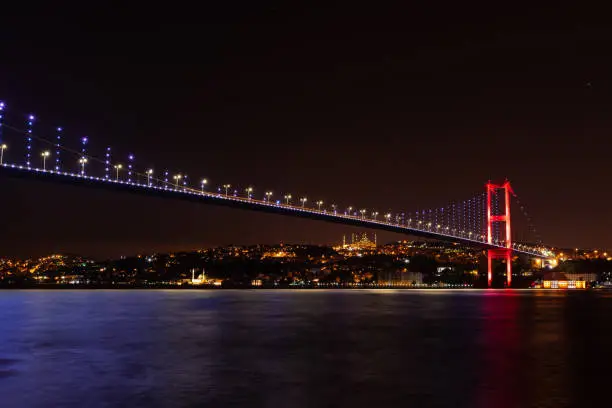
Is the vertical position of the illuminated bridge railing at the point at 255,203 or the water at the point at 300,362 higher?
the illuminated bridge railing at the point at 255,203

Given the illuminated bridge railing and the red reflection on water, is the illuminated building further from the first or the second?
the red reflection on water

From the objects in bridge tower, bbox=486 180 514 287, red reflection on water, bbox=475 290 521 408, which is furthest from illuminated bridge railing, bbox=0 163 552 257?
red reflection on water, bbox=475 290 521 408

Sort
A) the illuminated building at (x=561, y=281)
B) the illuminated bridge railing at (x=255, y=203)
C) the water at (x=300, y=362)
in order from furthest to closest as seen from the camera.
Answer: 1. the illuminated building at (x=561, y=281)
2. the illuminated bridge railing at (x=255, y=203)
3. the water at (x=300, y=362)

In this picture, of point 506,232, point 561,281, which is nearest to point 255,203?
point 506,232

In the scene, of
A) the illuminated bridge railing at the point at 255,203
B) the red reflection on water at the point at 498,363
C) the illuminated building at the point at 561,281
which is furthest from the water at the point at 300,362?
the illuminated building at the point at 561,281

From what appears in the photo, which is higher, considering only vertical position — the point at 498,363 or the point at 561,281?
the point at 561,281

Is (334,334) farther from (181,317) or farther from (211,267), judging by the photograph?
(211,267)

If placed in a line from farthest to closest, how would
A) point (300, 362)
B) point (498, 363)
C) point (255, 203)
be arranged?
point (255, 203) < point (498, 363) < point (300, 362)

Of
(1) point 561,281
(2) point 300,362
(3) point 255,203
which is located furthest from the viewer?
(1) point 561,281

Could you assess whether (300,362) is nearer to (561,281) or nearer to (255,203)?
(255,203)

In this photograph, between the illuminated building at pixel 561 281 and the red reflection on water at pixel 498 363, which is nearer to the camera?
the red reflection on water at pixel 498 363

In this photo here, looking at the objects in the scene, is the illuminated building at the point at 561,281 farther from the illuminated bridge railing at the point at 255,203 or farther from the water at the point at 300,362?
the water at the point at 300,362
